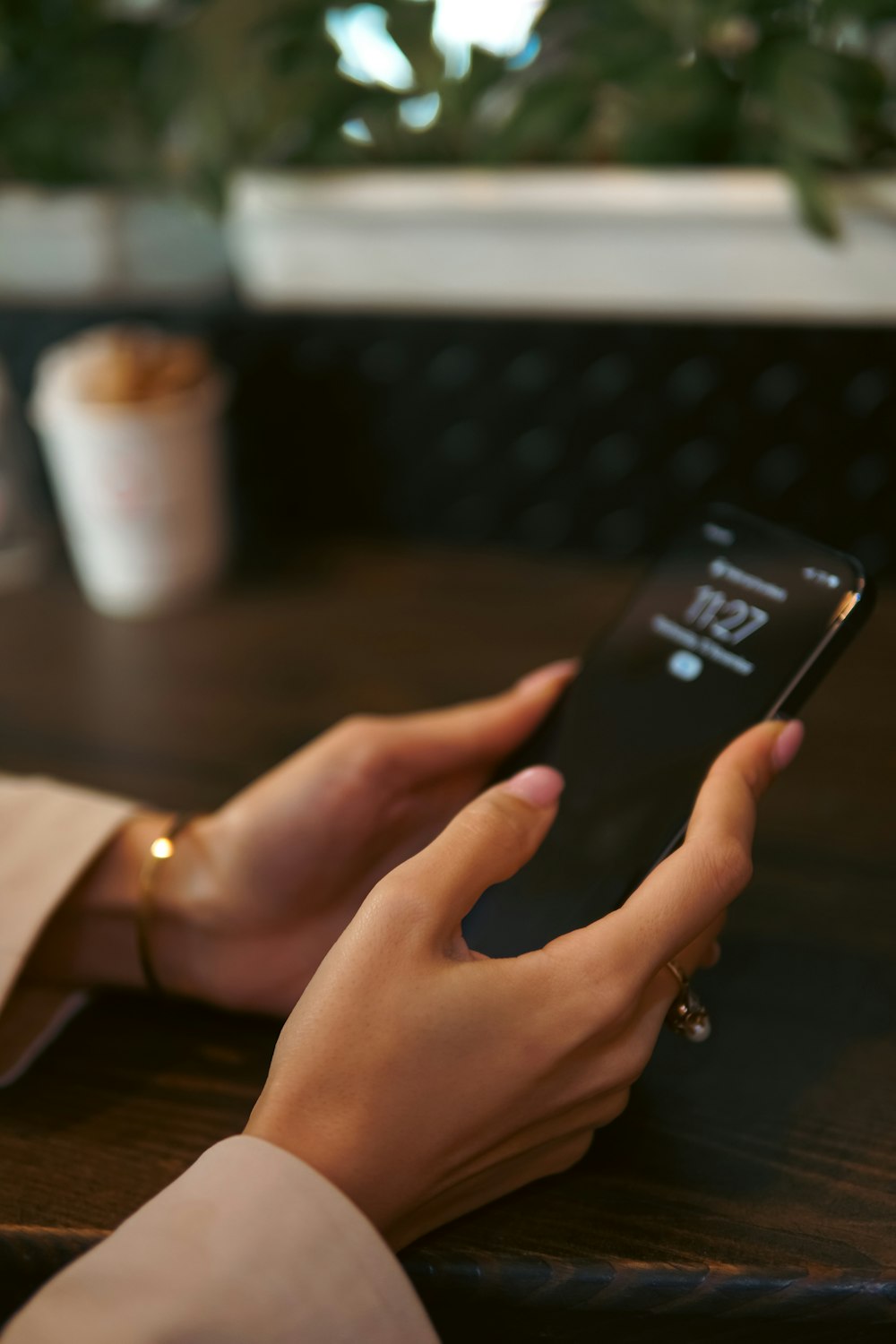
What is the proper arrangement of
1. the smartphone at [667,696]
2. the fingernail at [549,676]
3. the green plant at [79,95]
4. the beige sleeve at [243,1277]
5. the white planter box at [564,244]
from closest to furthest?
the beige sleeve at [243,1277] < the smartphone at [667,696] < the fingernail at [549,676] < the white planter box at [564,244] < the green plant at [79,95]

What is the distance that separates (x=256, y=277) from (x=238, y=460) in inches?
5.4

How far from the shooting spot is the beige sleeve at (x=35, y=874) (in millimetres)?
423

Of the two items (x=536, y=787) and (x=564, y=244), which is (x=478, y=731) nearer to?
(x=536, y=787)

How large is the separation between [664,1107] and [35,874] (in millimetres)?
262

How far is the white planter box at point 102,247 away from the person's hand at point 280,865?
1.66ft

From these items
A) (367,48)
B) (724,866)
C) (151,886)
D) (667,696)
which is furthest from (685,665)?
(367,48)

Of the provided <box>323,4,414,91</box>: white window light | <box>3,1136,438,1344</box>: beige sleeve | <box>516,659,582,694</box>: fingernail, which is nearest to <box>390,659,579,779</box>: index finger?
<box>516,659,582,694</box>: fingernail

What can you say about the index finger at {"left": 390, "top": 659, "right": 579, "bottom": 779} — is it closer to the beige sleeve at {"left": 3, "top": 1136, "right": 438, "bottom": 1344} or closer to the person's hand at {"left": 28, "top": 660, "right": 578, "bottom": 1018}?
the person's hand at {"left": 28, "top": 660, "right": 578, "bottom": 1018}

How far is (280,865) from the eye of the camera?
18.6 inches

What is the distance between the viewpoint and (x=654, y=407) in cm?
73

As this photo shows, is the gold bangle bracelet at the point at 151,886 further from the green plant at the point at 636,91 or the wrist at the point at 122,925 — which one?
the green plant at the point at 636,91

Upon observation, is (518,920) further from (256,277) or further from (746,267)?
(256,277)

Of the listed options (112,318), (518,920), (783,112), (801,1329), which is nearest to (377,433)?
(112,318)

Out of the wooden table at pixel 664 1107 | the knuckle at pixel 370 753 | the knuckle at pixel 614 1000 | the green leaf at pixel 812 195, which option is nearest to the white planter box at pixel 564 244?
the green leaf at pixel 812 195
